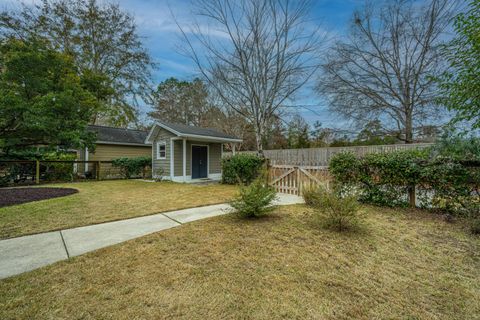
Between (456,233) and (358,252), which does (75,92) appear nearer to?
(358,252)

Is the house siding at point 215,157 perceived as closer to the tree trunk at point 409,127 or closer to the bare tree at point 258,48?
the bare tree at point 258,48

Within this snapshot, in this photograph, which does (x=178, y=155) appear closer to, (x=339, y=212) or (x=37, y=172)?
(x=37, y=172)

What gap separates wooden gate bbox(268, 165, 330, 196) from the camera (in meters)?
6.94

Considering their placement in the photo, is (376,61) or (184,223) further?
(376,61)

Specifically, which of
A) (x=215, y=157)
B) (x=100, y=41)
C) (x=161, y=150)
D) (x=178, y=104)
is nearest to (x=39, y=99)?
(x=161, y=150)

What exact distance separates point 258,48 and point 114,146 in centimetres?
1174

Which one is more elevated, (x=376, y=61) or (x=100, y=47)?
(x=100, y=47)

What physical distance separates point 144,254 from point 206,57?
9.07 m

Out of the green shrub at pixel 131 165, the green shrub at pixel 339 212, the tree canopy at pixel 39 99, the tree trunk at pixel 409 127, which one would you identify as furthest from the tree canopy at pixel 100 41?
the tree trunk at pixel 409 127

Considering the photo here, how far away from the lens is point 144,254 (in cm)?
297

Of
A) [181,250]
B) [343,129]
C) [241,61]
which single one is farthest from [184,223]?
[343,129]

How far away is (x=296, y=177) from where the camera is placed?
7.68 meters

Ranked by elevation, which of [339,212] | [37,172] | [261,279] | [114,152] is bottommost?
[261,279]

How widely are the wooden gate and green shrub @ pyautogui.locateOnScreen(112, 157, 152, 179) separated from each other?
894 centimetres
